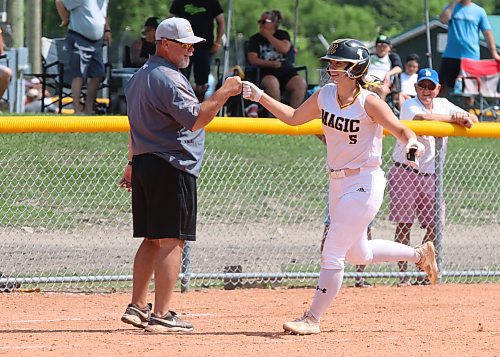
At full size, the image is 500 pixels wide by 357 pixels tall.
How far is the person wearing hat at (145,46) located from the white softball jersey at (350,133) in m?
8.60

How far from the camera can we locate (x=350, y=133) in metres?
7.93

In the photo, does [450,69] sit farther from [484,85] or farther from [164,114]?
[164,114]

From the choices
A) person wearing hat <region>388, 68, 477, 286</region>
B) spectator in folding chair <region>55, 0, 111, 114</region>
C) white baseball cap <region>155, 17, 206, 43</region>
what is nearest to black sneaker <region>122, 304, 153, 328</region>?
white baseball cap <region>155, 17, 206, 43</region>

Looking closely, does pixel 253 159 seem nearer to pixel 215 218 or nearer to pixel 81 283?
pixel 215 218

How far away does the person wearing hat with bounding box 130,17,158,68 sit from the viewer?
53.9ft

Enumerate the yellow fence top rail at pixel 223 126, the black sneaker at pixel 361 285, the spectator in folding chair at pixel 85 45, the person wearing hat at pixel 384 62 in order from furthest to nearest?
the person wearing hat at pixel 384 62, the spectator in folding chair at pixel 85 45, the black sneaker at pixel 361 285, the yellow fence top rail at pixel 223 126

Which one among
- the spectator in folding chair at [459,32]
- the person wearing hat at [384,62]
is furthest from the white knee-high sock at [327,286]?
the person wearing hat at [384,62]

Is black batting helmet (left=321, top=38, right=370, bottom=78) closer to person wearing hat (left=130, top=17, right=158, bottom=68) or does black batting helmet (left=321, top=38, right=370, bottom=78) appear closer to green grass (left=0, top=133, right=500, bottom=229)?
green grass (left=0, top=133, right=500, bottom=229)

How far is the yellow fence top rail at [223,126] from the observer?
980 centimetres

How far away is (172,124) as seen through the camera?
26.0 ft

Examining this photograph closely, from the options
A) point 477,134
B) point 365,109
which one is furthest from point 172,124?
point 477,134

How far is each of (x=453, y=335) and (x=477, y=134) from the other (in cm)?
340

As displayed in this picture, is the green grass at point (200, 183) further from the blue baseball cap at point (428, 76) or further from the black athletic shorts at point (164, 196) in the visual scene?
the black athletic shorts at point (164, 196)

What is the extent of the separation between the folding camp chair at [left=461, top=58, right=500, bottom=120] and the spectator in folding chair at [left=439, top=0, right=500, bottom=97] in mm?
2429
